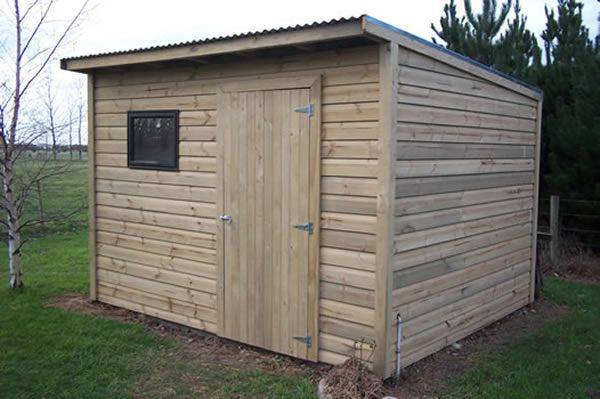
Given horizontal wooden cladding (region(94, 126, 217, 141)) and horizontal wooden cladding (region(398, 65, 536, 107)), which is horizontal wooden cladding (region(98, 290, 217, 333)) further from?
horizontal wooden cladding (region(398, 65, 536, 107))

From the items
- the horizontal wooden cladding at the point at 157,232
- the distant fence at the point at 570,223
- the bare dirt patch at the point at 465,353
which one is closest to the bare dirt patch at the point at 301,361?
the bare dirt patch at the point at 465,353

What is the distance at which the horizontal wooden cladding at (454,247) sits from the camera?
4.58 m

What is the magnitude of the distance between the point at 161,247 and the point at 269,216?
1.52 m

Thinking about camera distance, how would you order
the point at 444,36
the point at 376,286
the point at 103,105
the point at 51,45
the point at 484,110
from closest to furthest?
the point at 376,286 → the point at 484,110 → the point at 103,105 → the point at 51,45 → the point at 444,36

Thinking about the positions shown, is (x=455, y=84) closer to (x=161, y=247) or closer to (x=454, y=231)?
(x=454, y=231)

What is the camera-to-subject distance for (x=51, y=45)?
736 cm

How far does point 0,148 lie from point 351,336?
15.8 feet

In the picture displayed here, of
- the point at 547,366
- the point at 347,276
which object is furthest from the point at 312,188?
the point at 547,366

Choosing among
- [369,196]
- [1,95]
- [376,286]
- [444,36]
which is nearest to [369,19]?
[369,196]

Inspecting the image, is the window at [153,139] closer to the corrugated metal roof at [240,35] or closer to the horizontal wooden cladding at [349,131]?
the corrugated metal roof at [240,35]

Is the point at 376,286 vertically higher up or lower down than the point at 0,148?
lower down

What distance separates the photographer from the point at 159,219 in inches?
234

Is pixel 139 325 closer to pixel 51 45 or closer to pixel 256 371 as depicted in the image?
pixel 256 371

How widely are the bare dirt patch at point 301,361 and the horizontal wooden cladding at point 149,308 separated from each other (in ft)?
0.20
